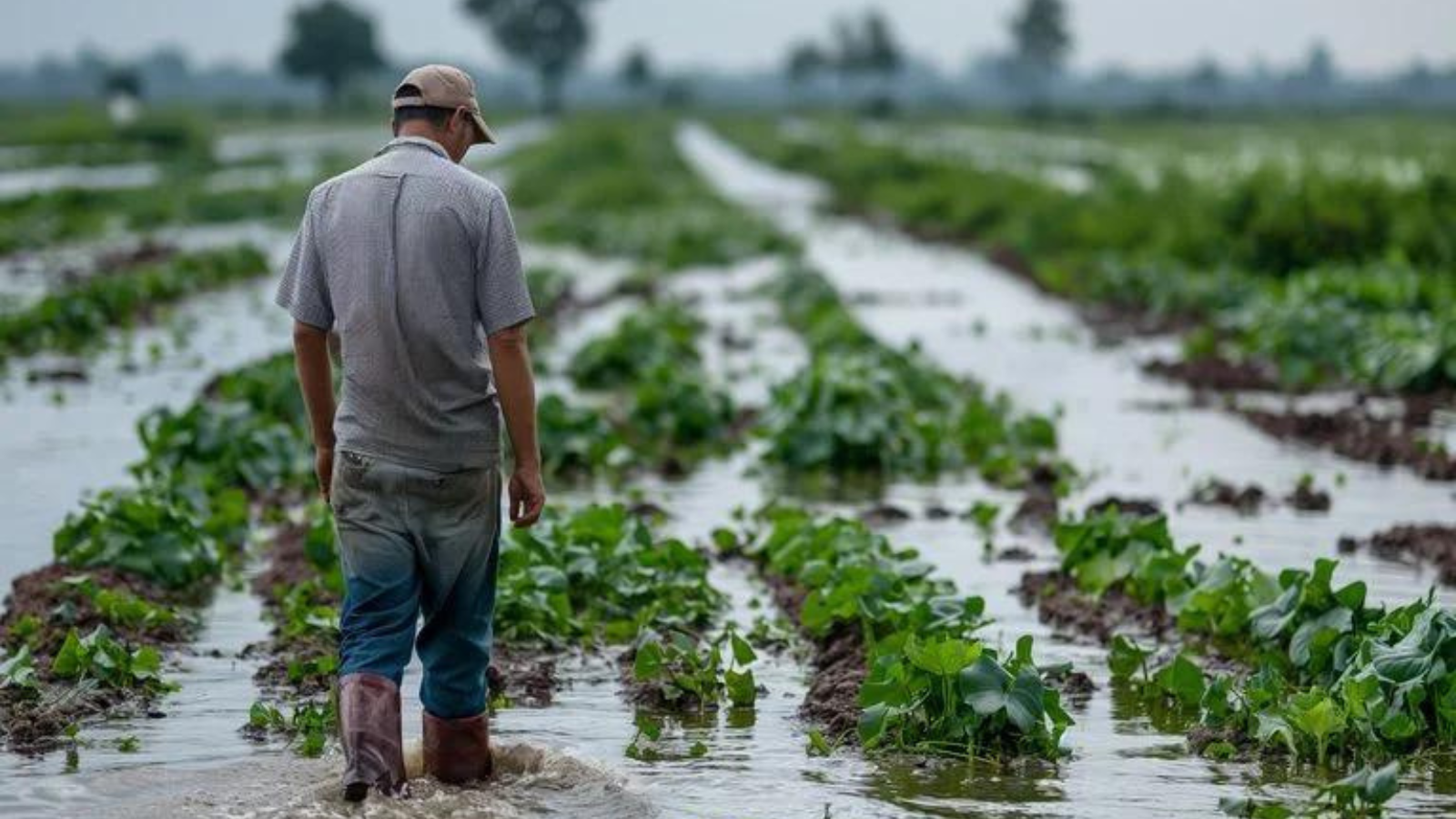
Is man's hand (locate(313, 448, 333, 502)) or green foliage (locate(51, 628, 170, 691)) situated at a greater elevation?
man's hand (locate(313, 448, 333, 502))

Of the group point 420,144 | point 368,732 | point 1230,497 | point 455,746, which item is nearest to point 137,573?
point 455,746

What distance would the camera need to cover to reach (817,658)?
30.1ft

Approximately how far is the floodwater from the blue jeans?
511 millimetres

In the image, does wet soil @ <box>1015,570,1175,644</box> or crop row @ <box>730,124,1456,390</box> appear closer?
wet soil @ <box>1015,570,1175,644</box>

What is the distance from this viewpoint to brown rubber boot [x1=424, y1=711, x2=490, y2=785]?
685 cm

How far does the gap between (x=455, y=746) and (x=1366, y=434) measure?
10.5 m

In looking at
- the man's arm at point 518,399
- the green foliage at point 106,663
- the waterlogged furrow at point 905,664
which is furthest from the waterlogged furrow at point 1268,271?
the man's arm at point 518,399

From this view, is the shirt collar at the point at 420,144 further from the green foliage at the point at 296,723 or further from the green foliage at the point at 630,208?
the green foliage at the point at 630,208

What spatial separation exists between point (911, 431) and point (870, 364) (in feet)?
7.19

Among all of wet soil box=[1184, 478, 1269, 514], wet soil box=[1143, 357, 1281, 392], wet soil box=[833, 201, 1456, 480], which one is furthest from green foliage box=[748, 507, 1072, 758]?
wet soil box=[1143, 357, 1281, 392]

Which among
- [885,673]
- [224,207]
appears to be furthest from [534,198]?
[885,673]

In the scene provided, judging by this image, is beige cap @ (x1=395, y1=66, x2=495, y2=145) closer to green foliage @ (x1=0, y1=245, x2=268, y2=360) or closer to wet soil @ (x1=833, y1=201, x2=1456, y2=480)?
wet soil @ (x1=833, y1=201, x2=1456, y2=480)

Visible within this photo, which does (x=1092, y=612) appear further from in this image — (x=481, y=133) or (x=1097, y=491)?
(x=481, y=133)

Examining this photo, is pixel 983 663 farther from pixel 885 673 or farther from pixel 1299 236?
pixel 1299 236
